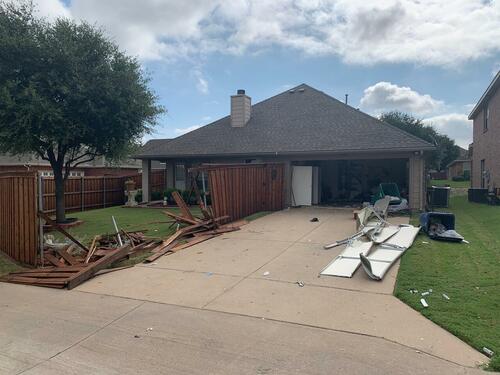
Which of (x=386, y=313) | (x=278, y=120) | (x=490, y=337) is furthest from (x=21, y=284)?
(x=278, y=120)

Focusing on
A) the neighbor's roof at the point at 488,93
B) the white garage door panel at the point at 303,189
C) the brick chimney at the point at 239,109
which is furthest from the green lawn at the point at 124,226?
the neighbor's roof at the point at 488,93

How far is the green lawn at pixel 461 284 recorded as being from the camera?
4391 mm

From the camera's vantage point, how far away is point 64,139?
12273 millimetres

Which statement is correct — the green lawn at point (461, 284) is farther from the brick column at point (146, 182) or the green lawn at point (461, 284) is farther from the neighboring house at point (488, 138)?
the brick column at point (146, 182)

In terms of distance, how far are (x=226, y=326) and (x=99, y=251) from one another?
4711 millimetres

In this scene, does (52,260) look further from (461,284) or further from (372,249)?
(461,284)

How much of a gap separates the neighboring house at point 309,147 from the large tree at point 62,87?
6.55m

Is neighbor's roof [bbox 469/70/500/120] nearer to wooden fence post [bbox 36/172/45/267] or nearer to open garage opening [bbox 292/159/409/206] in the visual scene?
open garage opening [bbox 292/159/409/206]

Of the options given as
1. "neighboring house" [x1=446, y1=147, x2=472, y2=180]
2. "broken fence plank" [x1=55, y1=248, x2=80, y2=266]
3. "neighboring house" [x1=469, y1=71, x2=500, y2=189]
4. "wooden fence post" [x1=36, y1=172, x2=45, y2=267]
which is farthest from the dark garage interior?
"neighboring house" [x1=446, y1=147, x2=472, y2=180]

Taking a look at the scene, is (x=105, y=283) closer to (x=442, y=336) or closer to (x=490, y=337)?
(x=442, y=336)

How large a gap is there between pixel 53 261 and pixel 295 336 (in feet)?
17.6

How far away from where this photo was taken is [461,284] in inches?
237

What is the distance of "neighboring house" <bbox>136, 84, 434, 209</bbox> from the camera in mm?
16203

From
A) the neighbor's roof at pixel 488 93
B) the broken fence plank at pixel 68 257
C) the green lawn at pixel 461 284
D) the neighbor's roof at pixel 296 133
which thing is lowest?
the green lawn at pixel 461 284
